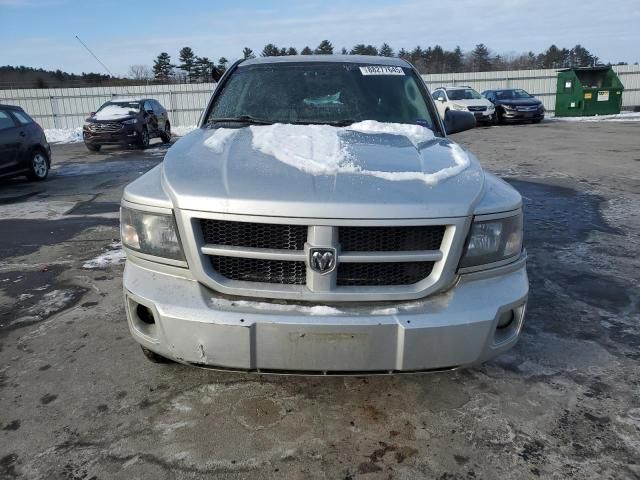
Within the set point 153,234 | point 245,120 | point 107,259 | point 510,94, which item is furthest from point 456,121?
point 510,94

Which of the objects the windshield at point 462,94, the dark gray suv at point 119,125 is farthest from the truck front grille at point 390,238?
the windshield at point 462,94

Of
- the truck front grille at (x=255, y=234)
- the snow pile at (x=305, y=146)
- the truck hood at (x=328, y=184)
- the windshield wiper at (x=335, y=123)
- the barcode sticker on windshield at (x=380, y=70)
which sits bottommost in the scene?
the truck front grille at (x=255, y=234)

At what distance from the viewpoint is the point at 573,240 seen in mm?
5215

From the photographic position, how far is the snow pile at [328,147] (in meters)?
2.28

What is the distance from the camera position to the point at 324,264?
6.73 feet

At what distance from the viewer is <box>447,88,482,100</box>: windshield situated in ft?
69.1

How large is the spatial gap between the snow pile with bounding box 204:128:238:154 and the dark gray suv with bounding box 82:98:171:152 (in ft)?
44.4

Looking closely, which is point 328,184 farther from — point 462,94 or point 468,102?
point 462,94

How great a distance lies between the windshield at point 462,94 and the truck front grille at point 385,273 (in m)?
20.4

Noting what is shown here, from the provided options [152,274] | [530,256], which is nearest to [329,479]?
[152,274]

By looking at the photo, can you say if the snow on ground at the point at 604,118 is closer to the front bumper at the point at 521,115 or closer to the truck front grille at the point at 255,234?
the front bumper at the point at 521,115

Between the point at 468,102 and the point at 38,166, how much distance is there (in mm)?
16280

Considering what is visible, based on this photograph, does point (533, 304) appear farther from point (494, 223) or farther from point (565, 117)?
point (565, 117)

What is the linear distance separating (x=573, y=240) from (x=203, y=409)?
171 inches
